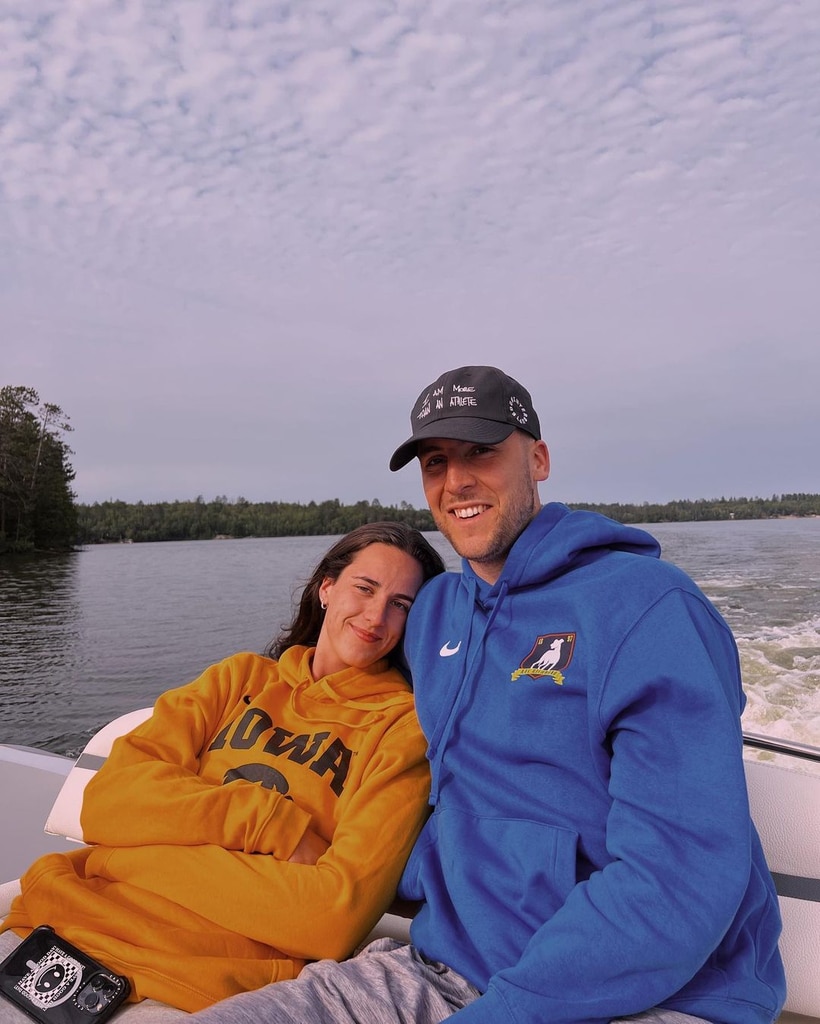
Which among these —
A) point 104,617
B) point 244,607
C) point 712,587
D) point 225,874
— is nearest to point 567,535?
point 225,874

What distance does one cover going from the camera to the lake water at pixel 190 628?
254 inches

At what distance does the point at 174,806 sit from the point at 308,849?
0.30 m

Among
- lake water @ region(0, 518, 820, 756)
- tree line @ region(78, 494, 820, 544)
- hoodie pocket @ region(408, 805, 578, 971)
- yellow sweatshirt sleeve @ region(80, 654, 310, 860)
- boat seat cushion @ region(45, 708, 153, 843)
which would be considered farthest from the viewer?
tree line @ region(78, 494, 820, 544)

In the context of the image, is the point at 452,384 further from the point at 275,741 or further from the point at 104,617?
the point at 104,617

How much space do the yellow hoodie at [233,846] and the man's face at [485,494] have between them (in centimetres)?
46

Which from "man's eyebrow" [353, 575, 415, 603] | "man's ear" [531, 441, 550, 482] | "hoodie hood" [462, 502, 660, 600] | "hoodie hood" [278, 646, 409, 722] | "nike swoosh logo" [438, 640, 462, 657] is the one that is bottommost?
"hoodie hood" [278, 646, 409, 722]

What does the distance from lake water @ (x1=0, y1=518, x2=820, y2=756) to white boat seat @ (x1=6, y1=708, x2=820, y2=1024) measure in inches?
62.8

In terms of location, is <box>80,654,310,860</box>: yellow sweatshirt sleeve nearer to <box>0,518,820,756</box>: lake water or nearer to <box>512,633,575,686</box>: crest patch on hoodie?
<box>512,633,575,686</box>: crest patch on hoodie

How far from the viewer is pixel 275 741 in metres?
1.79

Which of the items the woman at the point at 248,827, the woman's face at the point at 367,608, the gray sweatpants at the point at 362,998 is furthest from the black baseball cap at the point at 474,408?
the gray sweatpants at the point at 362,998

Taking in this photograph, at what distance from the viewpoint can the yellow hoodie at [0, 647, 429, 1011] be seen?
1.46 meters

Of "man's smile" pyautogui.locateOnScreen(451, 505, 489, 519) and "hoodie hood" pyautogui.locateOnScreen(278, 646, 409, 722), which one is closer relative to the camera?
"man's smile" pyautogui.locateOnScreen(451, 505, 489, 519)

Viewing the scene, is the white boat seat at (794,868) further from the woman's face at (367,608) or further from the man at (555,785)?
the woman's face at (367,608)

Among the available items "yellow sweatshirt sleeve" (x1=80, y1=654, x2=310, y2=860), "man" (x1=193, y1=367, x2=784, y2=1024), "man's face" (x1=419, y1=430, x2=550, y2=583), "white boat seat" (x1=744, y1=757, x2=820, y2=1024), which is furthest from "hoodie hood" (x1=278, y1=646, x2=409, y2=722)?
"white boat seat" (x1=744, y1=757, x2=820, y2=1024)
